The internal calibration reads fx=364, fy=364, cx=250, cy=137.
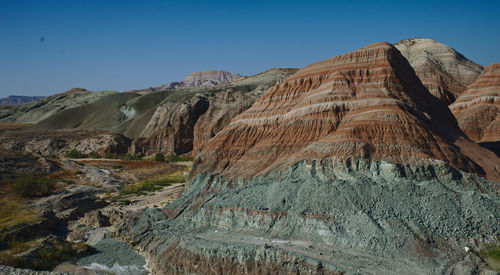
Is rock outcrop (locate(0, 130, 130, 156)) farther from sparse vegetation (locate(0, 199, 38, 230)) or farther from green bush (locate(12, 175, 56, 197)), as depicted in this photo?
sparse vegetation (locate(0, 199, 38, 230))

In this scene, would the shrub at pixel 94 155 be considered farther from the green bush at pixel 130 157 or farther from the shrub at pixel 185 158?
the shrub at pixel 185 158

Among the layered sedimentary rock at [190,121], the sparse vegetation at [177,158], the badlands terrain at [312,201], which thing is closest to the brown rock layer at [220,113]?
the layered sedimentary rock at [190,121]

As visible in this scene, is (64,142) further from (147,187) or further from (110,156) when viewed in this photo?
(147,187)

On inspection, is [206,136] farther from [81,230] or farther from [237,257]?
[237,257]

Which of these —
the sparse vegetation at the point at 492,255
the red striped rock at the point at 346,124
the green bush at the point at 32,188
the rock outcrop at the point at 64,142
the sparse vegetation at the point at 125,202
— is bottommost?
the sparse vegetation at the point at 125,202

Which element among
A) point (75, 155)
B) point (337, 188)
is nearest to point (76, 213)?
point (337, 188)

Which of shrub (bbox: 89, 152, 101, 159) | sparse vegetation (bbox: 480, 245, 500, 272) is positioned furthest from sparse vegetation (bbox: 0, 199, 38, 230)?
shrub (bbox: 89, 152, 101, 159)
